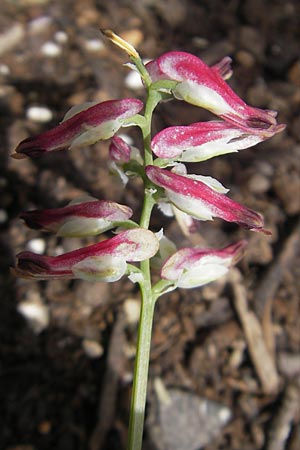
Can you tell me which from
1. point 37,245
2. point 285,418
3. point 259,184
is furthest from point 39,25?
point 285,418

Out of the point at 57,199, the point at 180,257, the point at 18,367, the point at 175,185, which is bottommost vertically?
the point at 18,367

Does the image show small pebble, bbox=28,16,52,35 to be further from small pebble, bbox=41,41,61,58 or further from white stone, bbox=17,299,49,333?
white stone, bbox=17,299,49,333

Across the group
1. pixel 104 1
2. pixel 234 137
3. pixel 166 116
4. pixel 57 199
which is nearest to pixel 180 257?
pixel 234 137

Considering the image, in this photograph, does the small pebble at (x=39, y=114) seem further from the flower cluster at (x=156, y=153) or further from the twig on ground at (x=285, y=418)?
the flower cluster at (x=156, y=153)

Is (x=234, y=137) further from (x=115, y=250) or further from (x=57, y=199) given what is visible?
(x=57, y=199)

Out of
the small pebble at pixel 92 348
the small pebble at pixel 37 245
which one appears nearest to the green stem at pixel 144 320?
the small pebble at pixel 92 348

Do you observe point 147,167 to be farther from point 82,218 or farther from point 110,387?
point 110,387

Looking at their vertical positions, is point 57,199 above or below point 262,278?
below
